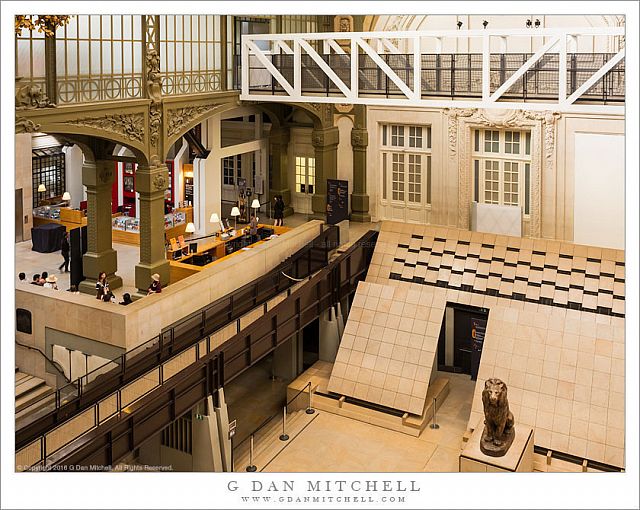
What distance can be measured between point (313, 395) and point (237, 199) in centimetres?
1167

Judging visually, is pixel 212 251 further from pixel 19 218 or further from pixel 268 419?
pixel 19 218

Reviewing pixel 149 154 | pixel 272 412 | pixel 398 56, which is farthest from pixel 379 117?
pixel 272 412

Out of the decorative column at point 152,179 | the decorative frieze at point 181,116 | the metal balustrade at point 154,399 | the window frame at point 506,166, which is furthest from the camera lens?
the window frame at point 506,166


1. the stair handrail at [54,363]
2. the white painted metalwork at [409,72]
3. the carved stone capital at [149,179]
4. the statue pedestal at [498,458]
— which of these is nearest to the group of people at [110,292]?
the stair handrail at [54,363]

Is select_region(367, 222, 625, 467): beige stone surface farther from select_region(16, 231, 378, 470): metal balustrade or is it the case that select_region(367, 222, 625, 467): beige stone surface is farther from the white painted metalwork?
the white painted metalwork

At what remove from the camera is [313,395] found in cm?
1967

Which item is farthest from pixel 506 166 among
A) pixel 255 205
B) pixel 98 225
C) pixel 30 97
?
pixel 30 97

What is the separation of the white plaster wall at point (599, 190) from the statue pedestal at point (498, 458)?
8.83 metres

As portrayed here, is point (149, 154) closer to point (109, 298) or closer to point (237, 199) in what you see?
point (109, 298)

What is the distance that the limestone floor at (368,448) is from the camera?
55.3 feet

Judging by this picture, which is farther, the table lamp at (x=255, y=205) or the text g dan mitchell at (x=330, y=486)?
the table lamp at (x=255, y=205)

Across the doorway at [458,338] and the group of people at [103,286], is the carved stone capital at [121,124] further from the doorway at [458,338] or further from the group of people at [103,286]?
the doorway at [458,338]

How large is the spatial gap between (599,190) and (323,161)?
8784 mm

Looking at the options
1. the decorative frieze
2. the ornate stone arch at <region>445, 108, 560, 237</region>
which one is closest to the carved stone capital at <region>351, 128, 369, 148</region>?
the ornate stone arch at <region>445, 108, 560, 237</region>
